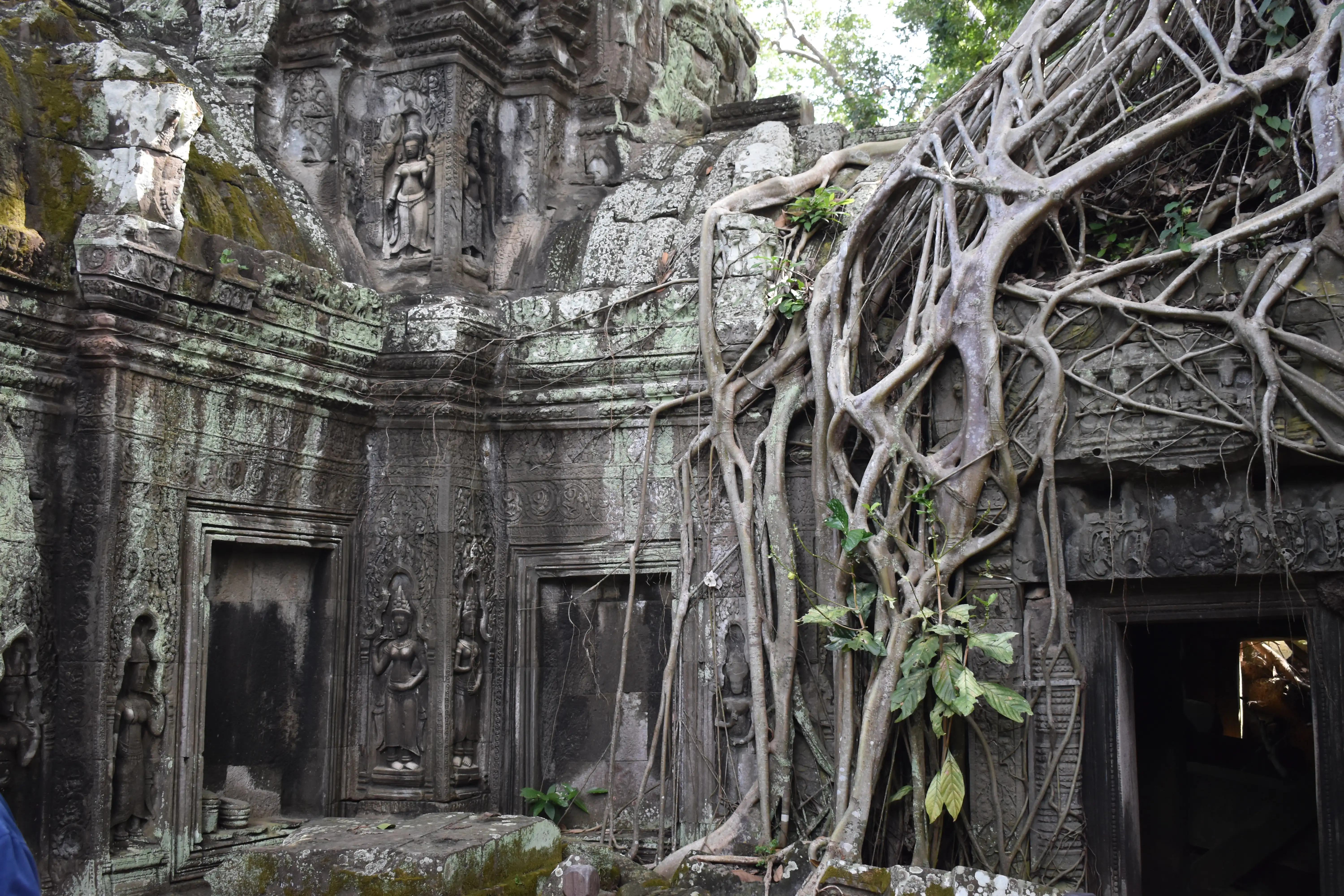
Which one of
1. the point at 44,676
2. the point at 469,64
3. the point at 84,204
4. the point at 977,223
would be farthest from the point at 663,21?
the point at 44,676

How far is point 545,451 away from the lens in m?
6.38

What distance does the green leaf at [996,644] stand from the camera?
4543mm

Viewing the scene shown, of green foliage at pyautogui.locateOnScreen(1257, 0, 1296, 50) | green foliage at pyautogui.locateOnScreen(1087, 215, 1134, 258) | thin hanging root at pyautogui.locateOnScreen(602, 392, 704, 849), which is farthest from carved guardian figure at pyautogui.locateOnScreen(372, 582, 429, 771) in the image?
green foliage at pyautogui.locateOnScreen(1257, 0, 1296, 50)

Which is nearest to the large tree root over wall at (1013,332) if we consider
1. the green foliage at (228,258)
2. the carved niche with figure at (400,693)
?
the carved niche with figure at (400,693)

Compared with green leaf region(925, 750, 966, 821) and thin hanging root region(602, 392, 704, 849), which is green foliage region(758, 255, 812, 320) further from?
green leaf region(925, 750, 966, 821)

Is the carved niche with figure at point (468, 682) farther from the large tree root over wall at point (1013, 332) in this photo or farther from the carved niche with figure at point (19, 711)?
the carved niche with figure at point (19, 711)

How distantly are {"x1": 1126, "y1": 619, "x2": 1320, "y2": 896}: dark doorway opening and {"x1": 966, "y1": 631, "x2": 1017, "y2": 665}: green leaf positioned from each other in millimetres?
1096

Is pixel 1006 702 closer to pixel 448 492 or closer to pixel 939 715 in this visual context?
pixel 939 715

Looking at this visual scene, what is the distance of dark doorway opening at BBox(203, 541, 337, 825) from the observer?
18.4ft

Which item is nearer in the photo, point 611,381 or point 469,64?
point 611,381

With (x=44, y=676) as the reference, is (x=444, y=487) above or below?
above

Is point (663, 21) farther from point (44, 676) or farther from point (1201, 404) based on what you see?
point (44, 676)

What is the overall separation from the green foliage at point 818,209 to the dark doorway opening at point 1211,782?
7.96 ft

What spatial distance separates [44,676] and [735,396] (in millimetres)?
3145
